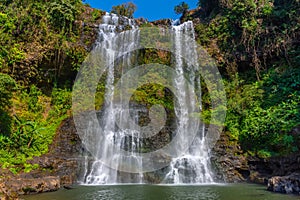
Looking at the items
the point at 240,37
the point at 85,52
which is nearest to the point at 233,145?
the point at 240,37

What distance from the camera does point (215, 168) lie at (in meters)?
12.0

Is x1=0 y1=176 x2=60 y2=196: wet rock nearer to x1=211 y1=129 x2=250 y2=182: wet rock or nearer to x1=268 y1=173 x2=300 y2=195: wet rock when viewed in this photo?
A: x1=211 y1=129 x2=250 y2=182: wet rock

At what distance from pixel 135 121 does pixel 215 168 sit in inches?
160

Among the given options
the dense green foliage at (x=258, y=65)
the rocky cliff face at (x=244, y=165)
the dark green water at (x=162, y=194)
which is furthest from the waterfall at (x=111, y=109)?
the dense green foliage at (x=258, y=65)

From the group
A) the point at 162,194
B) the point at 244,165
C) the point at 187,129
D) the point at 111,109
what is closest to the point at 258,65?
the point at 187,129

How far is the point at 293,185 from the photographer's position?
8.43 metres

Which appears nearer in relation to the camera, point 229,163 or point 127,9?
point 229,163

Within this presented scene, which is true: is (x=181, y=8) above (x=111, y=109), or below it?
above

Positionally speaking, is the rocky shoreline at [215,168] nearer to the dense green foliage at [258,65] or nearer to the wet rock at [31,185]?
the wet rock at [31,185]

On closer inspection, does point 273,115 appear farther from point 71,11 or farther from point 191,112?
point 71,11

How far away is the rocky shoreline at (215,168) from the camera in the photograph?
8.86 meters

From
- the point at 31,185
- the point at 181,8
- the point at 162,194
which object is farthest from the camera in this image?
the point at 181,8

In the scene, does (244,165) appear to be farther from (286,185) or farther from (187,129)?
(286,185)

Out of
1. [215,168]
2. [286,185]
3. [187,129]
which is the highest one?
[187,129]
